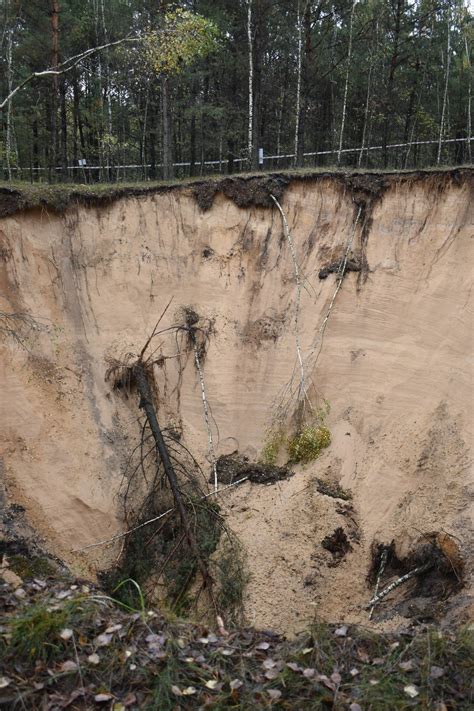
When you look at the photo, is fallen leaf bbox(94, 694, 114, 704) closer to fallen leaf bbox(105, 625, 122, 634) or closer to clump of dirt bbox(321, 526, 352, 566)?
fallen leaf bbox(105, 625, 122, 634)

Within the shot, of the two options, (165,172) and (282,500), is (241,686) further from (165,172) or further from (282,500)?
(165,172)

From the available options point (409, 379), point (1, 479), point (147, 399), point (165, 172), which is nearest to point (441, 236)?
point (409, 379)

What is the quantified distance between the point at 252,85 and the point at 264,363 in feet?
44.8

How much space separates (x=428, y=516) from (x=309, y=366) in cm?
329

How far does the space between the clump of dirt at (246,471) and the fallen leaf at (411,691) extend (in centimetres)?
502

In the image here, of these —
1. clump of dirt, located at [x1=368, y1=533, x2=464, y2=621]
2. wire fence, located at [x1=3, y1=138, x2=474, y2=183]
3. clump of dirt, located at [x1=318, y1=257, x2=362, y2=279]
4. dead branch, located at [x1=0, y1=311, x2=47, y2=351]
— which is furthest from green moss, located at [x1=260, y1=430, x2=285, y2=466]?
wire fence, located at [x1=3, y1=138, x2=474, y2=183]

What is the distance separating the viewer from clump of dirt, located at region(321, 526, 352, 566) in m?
8.56

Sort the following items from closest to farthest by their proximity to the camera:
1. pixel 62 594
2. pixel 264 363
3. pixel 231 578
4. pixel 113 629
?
1. pixel 113 629
2. pixel 62 594
3. pixel 231 578
4. pixel 264 363

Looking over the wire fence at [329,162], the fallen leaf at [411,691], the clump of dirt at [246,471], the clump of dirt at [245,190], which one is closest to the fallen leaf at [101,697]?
the fallen leaf at [411,691]

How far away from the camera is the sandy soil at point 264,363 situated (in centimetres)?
867

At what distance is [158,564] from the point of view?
29.1 ft

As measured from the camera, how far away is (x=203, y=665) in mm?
4852

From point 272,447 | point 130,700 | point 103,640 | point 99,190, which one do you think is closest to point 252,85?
point 99,190

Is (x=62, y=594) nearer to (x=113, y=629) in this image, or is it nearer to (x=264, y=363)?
(x=113, y=629)
